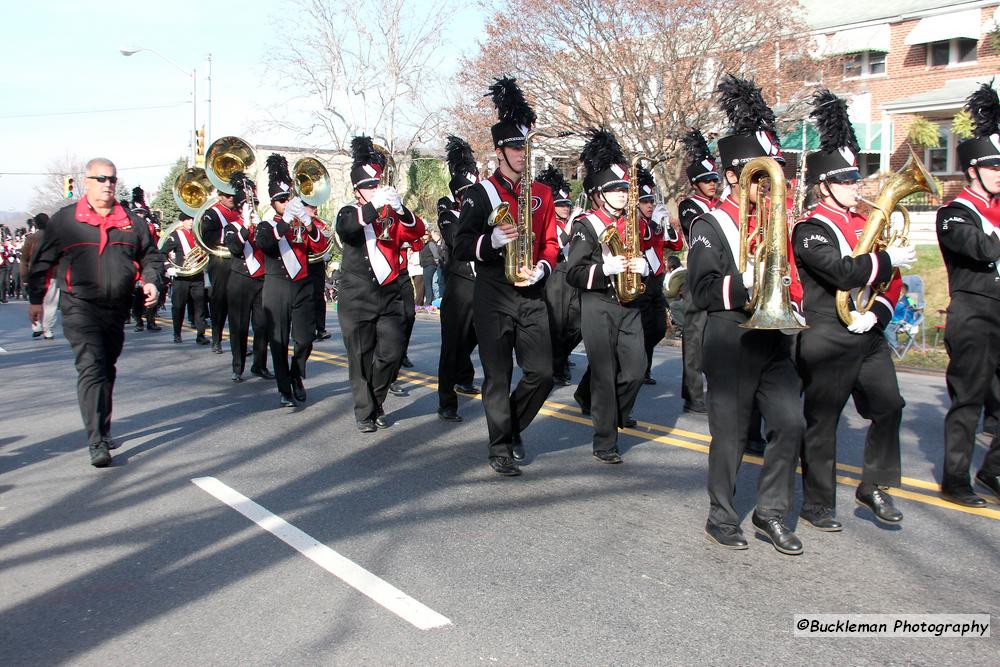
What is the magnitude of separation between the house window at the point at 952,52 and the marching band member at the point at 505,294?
28.5 metres

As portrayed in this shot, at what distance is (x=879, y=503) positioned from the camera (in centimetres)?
573

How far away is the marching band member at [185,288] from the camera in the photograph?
1585cm

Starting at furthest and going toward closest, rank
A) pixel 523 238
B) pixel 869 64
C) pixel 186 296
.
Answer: pixel 869 64 < pixel 186 296 < pixel 523 238

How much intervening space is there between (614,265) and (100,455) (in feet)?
13.1

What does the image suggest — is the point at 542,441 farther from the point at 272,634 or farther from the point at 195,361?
the point at 195,361

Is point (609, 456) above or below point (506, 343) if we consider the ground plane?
below

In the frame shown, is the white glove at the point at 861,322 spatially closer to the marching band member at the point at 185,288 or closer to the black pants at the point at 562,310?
the black pants at the point at 562,310

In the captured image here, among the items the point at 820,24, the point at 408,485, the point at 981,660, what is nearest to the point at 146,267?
the point at 408,485

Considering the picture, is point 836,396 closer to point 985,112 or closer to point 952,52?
point 985,112

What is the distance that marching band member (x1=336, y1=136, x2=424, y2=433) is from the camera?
28.0 ft

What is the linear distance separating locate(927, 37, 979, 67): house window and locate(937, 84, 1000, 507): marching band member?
2815 cm

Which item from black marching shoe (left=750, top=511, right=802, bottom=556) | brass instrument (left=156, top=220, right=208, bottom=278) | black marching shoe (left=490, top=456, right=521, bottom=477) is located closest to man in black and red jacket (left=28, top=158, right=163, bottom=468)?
black marching shoe (left=490, top=456, right=521, bottom=477)

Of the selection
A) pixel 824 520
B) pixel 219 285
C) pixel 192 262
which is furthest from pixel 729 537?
pixel 192 262

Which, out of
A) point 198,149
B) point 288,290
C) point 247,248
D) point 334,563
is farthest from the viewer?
point 198,149
